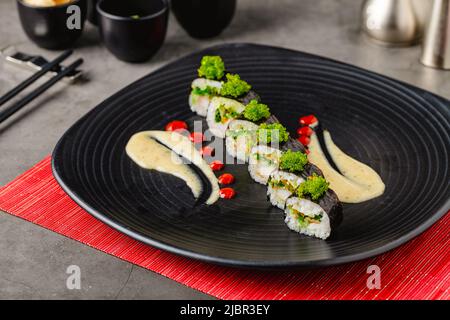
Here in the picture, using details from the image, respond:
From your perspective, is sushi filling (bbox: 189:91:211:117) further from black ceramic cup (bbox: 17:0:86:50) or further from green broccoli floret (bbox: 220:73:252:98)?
black ceramic cup (bbox: 17:0:86:50)

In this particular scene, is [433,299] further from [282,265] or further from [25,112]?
[25,112]

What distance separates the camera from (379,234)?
2631mm

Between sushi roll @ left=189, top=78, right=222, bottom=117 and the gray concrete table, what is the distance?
500 millimetres

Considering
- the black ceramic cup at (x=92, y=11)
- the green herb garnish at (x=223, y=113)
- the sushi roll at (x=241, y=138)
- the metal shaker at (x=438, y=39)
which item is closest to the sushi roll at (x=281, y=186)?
the sushi roll at (x=241, y=138)

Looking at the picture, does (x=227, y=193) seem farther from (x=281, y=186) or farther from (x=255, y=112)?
(x=255, y=112)

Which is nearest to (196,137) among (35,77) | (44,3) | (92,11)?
(35,77)

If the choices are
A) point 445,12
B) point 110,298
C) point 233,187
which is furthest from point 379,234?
point 445,12

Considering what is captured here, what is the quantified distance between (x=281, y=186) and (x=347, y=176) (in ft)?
1.09

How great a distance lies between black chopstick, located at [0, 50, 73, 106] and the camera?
3.44 metres

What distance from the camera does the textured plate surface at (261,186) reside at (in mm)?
2604

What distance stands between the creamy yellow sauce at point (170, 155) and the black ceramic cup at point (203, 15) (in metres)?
1.00

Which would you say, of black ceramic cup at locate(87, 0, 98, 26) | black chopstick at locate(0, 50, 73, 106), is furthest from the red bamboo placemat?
black ceramic cup at locate(87, 0, 98, 26)

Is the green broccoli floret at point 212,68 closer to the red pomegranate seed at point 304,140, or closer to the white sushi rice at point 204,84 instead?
the white sushi rice at point 204,84

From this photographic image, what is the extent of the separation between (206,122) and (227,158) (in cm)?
29
